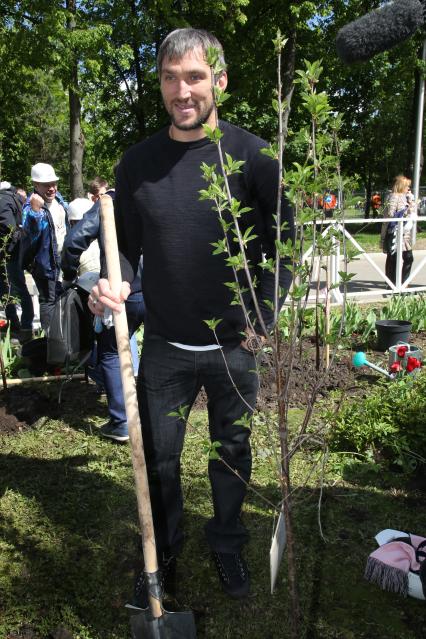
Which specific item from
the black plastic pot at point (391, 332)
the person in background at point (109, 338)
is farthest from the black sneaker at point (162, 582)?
the black plastic pot at point (391, 332)

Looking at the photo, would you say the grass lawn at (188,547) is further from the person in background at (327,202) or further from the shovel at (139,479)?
the person in background at (327,202)

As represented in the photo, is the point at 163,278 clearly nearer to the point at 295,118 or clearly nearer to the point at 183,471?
the point at 183,471

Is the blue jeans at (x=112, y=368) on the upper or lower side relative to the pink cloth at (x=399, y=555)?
upper

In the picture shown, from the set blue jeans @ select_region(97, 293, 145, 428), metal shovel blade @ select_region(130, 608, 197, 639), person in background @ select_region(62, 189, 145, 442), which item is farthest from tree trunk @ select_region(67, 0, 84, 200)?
metal shovel blade @ select_region(130, 608, 197, 639)

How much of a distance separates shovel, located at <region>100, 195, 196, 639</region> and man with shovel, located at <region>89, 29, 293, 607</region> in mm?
100

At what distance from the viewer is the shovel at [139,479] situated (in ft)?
6.07

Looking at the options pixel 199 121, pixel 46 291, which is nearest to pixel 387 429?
pixel 199 121

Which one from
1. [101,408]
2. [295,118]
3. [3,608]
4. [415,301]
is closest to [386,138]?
[295,118]

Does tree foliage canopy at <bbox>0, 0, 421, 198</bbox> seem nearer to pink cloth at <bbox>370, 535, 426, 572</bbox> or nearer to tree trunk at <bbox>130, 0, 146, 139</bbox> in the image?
tree trunk at <bbox>130, 0, 146, 139</bbox>

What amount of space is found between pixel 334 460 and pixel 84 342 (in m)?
1.87

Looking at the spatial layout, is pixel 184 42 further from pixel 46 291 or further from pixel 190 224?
pixel 46 291

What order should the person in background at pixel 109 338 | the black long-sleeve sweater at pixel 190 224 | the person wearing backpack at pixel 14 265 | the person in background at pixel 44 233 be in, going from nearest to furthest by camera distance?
the black long-sleeve sweater at pixel 190 224 → the person in background at pixel 109 338 → the person in background at pixel 44 233 → the person wearing backpack at pixel 14 265

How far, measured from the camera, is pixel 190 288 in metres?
2.08

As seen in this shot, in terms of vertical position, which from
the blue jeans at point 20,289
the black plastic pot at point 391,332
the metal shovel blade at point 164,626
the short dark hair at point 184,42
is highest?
the short dark hair at point 184,42
